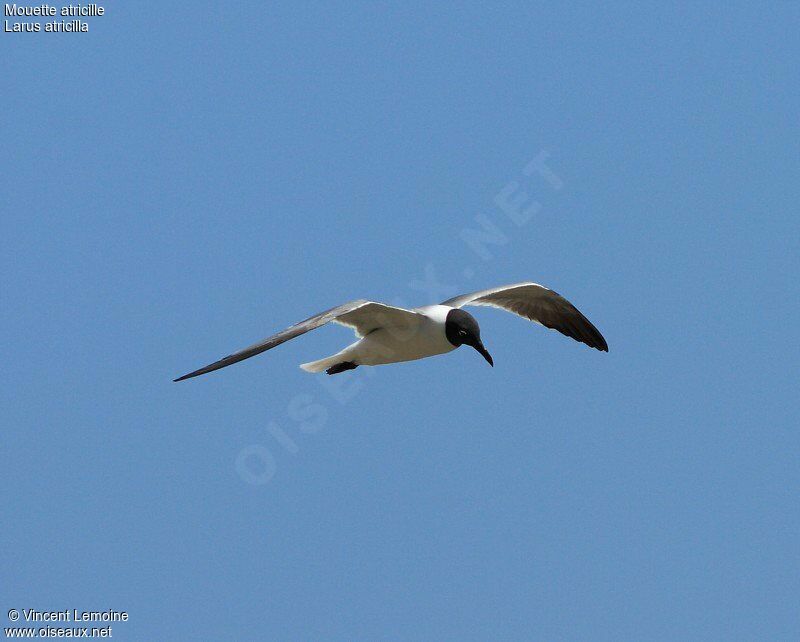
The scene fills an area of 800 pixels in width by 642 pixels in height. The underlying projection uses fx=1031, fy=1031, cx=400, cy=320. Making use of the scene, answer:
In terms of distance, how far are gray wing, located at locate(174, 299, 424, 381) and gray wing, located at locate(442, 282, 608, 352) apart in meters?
1.65

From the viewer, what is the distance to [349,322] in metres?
9.19

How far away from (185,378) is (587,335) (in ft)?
17.6

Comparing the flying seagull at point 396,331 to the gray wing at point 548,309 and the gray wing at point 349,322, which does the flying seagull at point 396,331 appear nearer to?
the gray wing at point 349,322

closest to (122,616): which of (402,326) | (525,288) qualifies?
(402,326)

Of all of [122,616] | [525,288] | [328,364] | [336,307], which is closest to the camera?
[336,307]

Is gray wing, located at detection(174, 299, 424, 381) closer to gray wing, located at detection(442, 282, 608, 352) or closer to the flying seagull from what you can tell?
the flying seagull

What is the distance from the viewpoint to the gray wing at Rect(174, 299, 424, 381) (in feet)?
24.7

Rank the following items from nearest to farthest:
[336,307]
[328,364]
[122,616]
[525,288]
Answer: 1. [336,307]
2. [122,616]
3. [328,364]
4. [525,288]

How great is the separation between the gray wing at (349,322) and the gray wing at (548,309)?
1.65 metres

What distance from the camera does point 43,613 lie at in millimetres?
8812

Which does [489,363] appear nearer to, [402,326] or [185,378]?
[402,326]

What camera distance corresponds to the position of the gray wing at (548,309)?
1074 cm

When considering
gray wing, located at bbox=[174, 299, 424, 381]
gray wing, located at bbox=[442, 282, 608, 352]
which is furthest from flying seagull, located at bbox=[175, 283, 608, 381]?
gray wing, located at bbox=[442, 282, 608, 352]

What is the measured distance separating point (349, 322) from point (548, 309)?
2789mm
